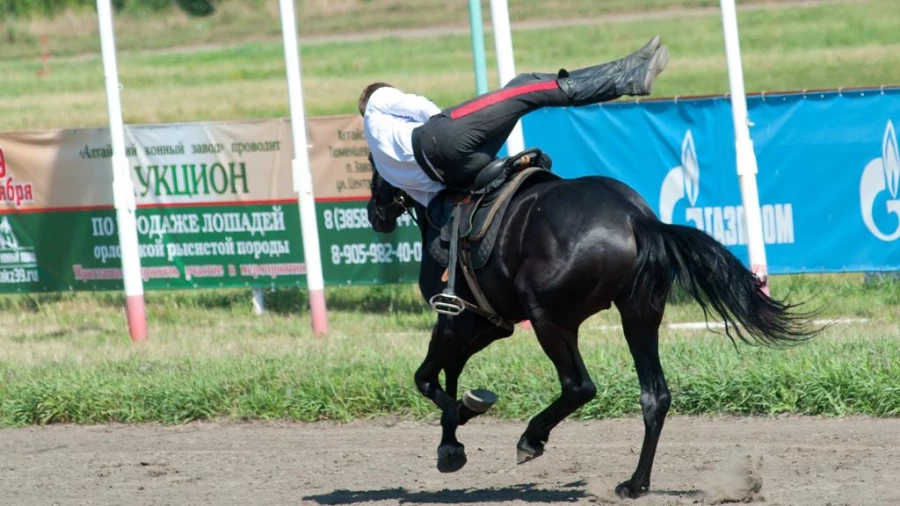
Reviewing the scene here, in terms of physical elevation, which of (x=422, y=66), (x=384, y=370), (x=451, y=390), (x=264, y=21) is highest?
(x=264, y=21)

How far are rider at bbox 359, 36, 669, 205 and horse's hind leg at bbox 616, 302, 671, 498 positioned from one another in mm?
1015

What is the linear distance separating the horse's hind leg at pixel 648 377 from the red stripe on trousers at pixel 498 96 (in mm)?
1106

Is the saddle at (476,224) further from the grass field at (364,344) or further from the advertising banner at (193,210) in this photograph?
the advertising banner at (193,210)

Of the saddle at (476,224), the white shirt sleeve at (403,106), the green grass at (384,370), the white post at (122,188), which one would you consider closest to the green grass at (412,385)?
the green grass at (384,370)

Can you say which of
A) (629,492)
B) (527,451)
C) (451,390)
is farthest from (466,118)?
(629,492)

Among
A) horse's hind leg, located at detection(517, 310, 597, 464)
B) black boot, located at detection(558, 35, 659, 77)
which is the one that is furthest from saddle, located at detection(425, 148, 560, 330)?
black boot, located at detection(558, 35, 659, 77)

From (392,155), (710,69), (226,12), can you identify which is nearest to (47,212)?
(392,155)

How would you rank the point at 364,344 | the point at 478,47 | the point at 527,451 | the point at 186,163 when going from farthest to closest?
the point at 186,163
the point at 478,47
the point at 364,344
the point at 527,451

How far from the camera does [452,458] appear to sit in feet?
22.9

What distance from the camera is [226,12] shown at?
3331 cm

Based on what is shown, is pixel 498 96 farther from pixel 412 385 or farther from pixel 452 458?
pixel 412 385

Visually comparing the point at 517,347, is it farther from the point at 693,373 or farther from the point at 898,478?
the point at 898,478

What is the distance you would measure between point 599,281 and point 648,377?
500 millimetres

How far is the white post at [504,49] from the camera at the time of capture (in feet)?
36.0
